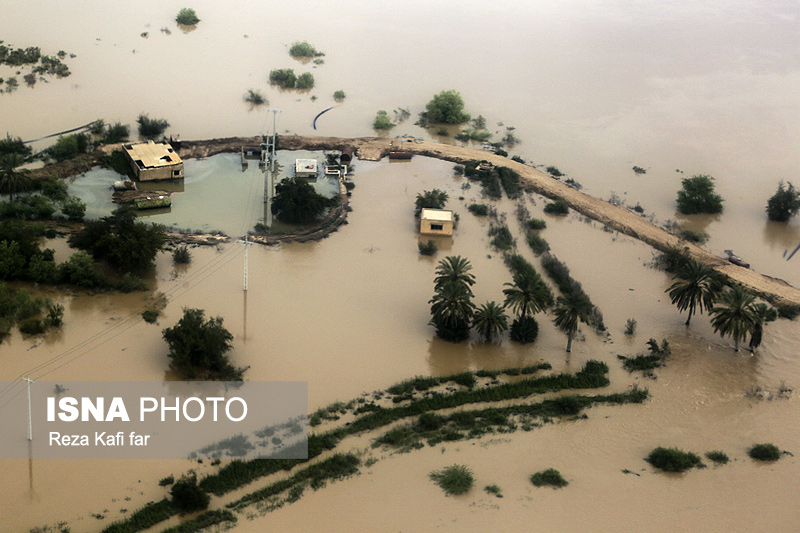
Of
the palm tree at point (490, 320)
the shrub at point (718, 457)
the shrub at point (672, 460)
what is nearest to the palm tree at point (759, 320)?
the shrub at point (718, 457)

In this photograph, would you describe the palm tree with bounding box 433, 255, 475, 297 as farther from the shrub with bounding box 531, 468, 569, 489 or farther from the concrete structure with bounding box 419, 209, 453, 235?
the shrub with bounding box 531, 468, 569, 489

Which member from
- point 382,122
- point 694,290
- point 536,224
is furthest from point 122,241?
point 694,290

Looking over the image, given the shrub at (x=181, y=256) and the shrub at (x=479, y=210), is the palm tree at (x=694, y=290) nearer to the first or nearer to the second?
the shrub at (x=479, y=210)

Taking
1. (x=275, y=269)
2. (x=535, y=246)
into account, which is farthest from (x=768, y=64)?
(x=275, y=269)

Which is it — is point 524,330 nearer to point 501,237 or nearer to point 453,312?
point 453,312

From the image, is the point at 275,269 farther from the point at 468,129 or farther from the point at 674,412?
the point at 468,129

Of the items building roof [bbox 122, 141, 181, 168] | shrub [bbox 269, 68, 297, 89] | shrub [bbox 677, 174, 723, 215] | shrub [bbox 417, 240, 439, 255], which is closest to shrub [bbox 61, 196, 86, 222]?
building roof [bbox 122, 141, 181, 168]

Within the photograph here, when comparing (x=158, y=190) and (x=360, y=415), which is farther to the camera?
(x=158, y=190)
